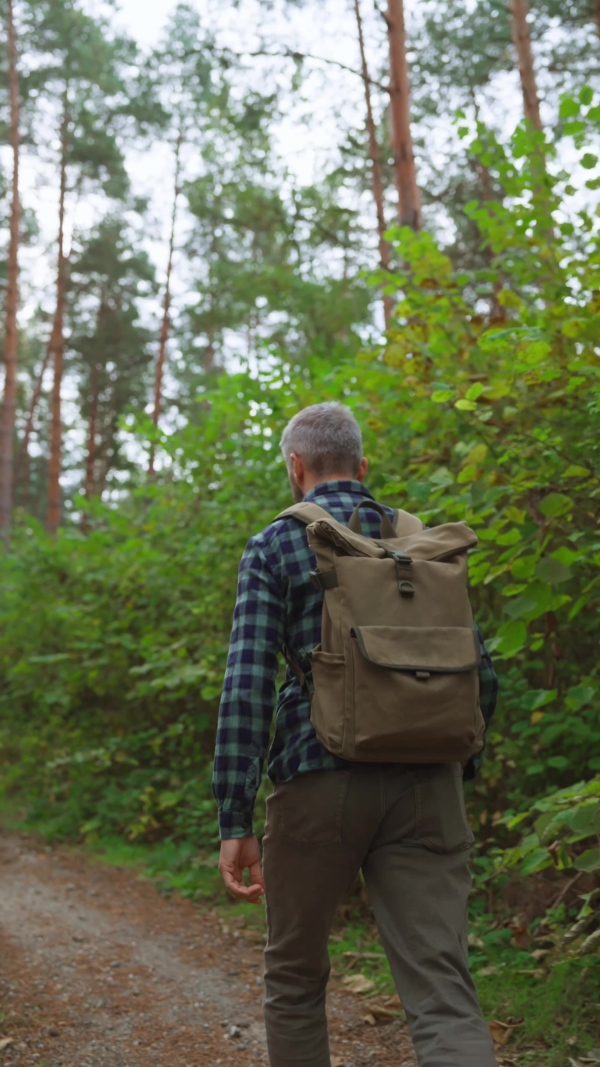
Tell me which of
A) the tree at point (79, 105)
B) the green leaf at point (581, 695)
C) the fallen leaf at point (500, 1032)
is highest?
the tree at point (79, 105)

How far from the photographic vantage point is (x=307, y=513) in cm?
233

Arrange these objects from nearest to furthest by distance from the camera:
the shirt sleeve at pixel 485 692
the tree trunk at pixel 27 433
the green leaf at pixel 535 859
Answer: the shirt sleeve at pixel 485 692 < the green leaf at pixel 535 859 < the tree trunk at pixel 27 433

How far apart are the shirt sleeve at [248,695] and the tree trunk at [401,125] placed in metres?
4.97

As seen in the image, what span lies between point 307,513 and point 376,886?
893 mm

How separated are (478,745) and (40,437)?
28913mm

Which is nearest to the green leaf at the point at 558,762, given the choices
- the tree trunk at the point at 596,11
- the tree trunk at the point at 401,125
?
the tree trunk at the point at 401,125

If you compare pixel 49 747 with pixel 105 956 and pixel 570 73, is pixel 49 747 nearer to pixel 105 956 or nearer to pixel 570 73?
pixel 105 956

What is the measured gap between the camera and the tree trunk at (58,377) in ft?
59.4

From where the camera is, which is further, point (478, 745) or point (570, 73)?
point (570, 73)

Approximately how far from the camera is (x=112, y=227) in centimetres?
2025

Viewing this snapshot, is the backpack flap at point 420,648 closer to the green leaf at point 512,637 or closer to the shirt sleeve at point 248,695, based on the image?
the shirt sleeve at point 248,695

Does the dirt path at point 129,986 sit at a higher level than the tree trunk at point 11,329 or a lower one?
lower

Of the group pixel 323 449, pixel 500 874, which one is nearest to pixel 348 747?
pixel 323 449

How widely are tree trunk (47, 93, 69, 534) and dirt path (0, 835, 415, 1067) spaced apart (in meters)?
12.9
